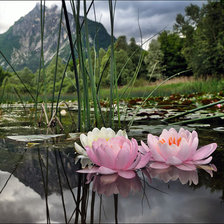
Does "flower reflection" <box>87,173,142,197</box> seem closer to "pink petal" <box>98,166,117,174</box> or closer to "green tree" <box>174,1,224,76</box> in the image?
"pink petal" <box>98,166,117,174</box>

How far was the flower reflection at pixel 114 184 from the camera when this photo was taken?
1.61 ft

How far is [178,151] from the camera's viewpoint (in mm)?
631

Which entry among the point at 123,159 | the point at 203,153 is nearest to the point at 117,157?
the point at 123,159

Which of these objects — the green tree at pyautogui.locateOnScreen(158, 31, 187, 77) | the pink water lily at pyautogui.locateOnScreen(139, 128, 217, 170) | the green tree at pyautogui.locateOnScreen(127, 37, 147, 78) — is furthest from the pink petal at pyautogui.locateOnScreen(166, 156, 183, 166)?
the green tree at pyautogui.locateOnScreen(158, 31, 187, 77)

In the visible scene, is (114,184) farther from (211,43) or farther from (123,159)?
(211,43)

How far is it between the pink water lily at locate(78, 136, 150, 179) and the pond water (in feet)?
0.08

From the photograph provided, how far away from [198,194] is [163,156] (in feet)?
0.65

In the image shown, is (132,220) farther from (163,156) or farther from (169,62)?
(169,62)

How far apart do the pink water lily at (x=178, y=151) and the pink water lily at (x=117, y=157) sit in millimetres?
56

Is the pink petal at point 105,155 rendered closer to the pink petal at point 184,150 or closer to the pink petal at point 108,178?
the pink petal at point 108,178

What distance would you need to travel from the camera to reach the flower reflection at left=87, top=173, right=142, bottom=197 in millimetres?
490

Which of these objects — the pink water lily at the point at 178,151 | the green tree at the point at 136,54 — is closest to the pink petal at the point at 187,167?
the pink water lily at the point at 178,151

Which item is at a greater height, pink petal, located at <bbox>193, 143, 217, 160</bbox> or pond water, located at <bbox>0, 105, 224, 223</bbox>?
pink petal, located at <bbox>193, 143, 217, 160</bbox>

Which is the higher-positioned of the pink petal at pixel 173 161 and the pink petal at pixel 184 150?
the pink petal at pixel 184 150
